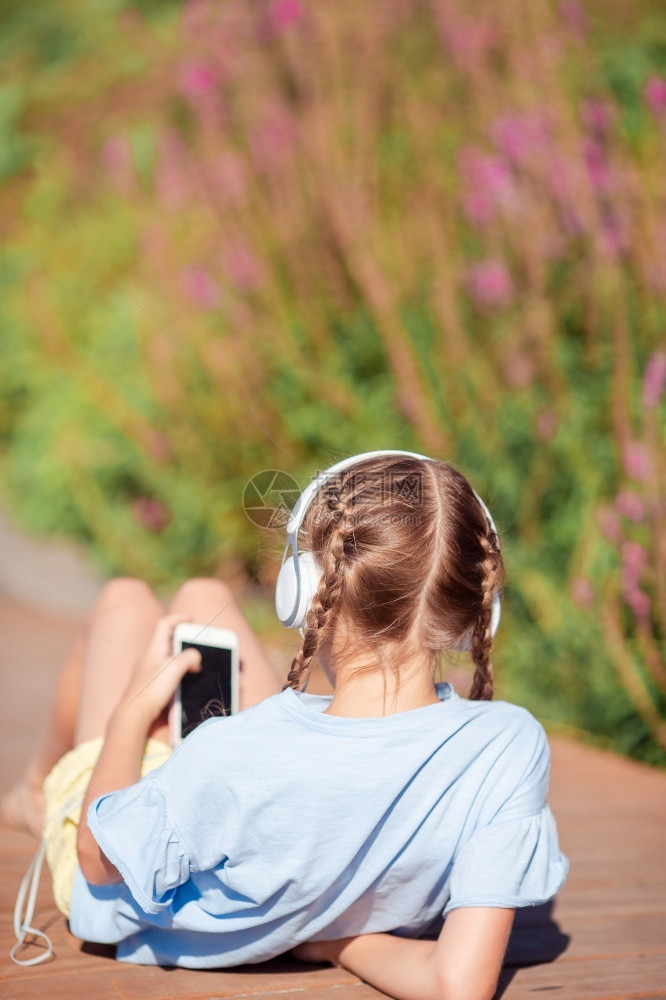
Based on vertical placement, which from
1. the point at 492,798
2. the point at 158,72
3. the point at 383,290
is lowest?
the point at 492,798

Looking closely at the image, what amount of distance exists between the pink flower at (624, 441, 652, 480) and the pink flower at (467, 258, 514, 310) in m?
1.12

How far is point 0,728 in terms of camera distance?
3564mm

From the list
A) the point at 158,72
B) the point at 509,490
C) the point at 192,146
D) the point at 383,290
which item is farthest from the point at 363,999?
the point at 158,72

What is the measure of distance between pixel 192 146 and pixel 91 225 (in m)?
2.07

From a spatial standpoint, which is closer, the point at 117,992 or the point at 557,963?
the point at 117,992

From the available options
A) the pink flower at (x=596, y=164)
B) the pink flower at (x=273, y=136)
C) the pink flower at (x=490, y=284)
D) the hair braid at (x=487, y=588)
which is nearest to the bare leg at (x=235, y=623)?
the hair braid at (x=487, y=588)

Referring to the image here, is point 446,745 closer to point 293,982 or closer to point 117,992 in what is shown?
point 293,982

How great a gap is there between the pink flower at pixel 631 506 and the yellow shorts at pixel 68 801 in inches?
63.4

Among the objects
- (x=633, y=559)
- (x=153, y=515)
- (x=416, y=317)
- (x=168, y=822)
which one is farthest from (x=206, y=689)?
(x=153, y=515)

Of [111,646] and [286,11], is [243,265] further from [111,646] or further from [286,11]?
[111,646]

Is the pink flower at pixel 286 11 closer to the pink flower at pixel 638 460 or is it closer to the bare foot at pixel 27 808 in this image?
the pink flower at pixel 638 460

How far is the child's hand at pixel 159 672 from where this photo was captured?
1.83 m

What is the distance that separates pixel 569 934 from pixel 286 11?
3979 mm

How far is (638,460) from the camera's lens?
10.3 ft
